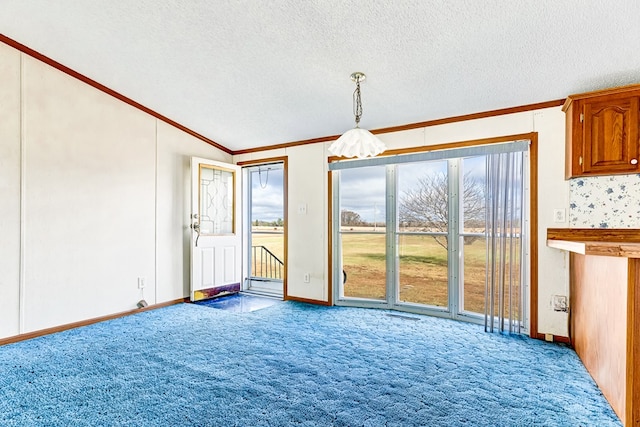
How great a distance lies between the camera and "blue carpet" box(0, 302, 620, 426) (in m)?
2.02

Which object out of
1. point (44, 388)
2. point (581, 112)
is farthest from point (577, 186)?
point (44, 388)

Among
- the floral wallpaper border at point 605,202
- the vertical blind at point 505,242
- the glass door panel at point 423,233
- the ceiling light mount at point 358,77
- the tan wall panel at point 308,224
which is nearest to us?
the floral wallpaper border at point 605,202

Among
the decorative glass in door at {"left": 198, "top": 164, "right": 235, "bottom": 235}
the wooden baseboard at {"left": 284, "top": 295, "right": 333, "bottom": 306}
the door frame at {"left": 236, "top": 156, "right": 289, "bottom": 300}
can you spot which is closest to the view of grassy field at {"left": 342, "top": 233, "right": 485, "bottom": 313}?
the wooden baseboard at {"left": 284, "top": 295, "right": 333, "bottom": 306}

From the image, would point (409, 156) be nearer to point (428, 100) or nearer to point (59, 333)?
point (428, 100)

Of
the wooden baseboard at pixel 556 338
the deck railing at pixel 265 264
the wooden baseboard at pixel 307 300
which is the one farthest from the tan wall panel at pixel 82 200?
the wooden baseboard at pixel 556 338

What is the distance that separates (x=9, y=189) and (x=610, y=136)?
5317 millimetres

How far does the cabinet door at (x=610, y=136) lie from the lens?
9.06 ft

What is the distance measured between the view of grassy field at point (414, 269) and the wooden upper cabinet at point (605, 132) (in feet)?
4.13

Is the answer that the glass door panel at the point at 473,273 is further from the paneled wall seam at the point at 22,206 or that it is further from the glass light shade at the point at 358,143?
the paneled wall seam at the point at 22,206

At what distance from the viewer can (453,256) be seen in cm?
393

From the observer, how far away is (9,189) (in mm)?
3246

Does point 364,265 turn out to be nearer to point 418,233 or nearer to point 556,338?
point 418,233

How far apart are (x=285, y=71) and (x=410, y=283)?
2831mm

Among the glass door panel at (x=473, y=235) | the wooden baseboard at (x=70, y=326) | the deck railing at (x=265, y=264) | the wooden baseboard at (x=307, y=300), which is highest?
the glass door panel at (x=473, y=235)
